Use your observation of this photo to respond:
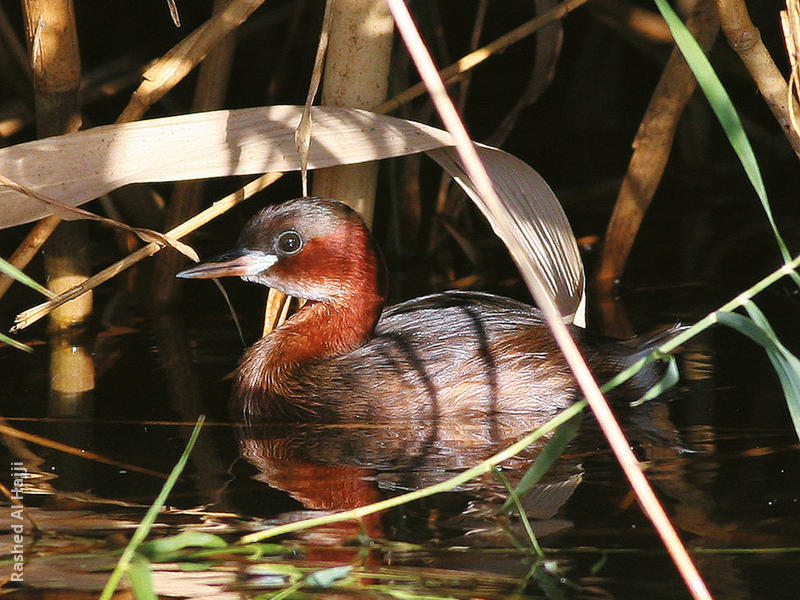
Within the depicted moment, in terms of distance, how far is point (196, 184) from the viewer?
502 cm

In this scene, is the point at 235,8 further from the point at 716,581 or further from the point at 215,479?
the point at 716,581

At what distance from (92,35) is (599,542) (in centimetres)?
499

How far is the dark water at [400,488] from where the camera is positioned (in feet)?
8.87

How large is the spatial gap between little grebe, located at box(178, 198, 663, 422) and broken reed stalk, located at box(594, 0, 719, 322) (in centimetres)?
88

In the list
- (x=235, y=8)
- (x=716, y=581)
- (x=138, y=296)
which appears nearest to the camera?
(x=716, y=581)

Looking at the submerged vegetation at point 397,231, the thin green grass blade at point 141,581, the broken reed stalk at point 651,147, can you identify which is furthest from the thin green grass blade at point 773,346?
the broken reed stalk at point 651,147

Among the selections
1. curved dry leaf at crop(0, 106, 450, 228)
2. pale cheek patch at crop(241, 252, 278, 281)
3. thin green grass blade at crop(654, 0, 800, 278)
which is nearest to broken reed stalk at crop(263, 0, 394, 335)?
curved dry leaf at crop(0, 106, 450, 228)

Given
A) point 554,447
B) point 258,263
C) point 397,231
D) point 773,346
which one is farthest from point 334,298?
point 773,346

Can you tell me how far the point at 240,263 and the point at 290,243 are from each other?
188 mm

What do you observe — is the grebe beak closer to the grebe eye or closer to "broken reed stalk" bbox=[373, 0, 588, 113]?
the grebe eye

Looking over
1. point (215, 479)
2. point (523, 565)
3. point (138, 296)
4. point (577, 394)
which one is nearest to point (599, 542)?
point (523, 565)

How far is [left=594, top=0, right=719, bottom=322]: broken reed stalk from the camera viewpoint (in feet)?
15.8

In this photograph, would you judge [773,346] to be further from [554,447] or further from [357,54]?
[357,54]

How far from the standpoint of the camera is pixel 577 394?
4.32 m
